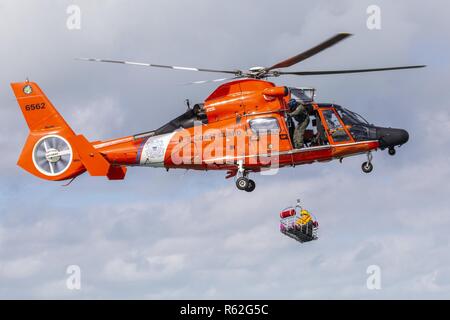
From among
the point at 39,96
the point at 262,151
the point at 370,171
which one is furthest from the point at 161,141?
the point at 370,171

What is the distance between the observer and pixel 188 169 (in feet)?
99.0

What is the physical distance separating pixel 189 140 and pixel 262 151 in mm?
2867

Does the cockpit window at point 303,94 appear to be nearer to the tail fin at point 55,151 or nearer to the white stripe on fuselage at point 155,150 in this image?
the white stripe on fuselage at point 155,150

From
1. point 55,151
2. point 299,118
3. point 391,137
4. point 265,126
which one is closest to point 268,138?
point 265,126

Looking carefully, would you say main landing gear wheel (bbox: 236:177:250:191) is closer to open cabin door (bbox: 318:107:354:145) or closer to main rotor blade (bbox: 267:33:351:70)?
open cabin door (bbox: 318:107:354:145)

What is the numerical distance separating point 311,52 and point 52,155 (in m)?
11.6

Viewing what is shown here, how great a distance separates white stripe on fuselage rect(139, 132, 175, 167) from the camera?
29531 mm

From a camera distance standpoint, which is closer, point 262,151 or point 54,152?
point 262,151

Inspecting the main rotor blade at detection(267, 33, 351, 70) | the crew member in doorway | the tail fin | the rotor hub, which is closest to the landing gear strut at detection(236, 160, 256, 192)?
the crew member in doorway

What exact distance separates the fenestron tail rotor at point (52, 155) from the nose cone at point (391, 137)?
1239cm

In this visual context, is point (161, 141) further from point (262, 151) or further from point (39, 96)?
point (39, 96)

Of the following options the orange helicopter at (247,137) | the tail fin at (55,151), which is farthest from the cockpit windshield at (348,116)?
the tail fin at (55,151)
